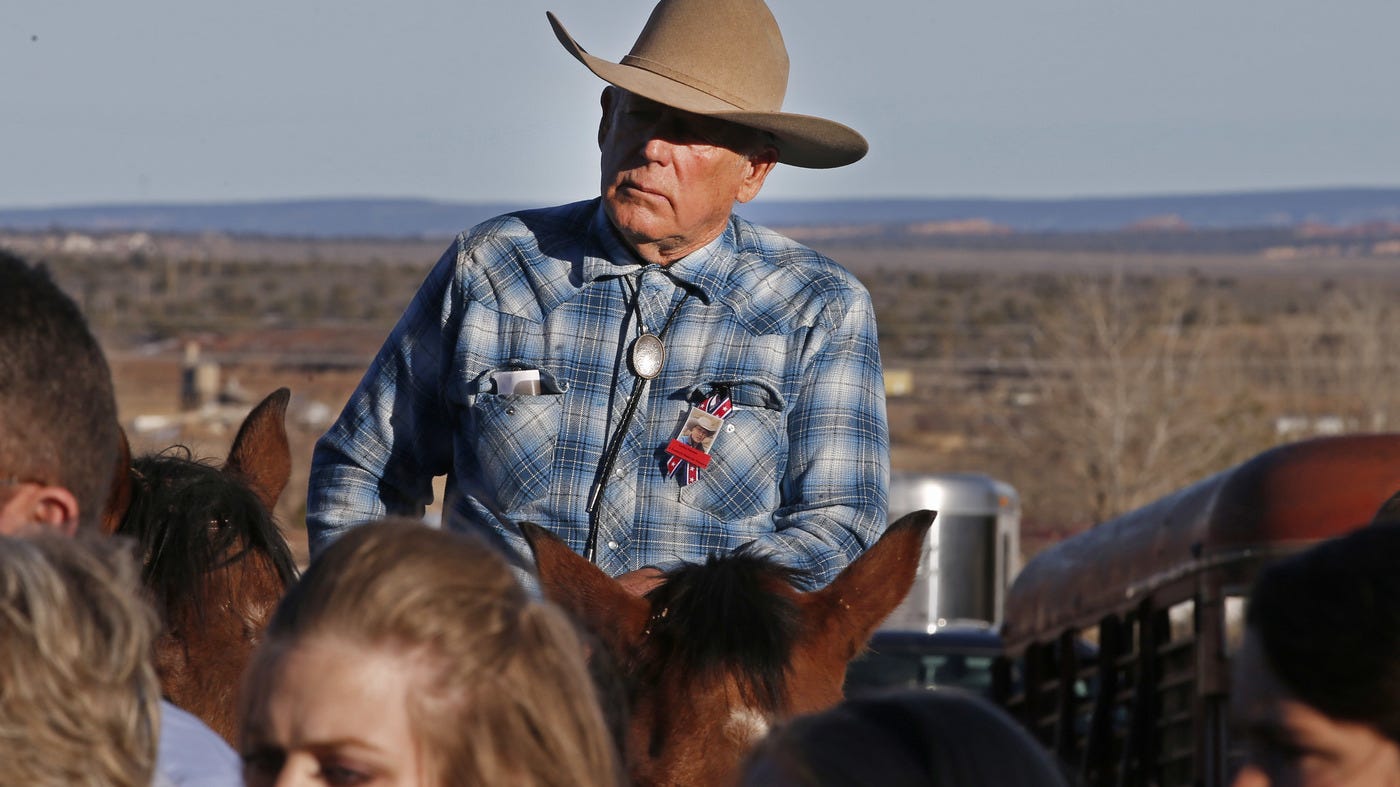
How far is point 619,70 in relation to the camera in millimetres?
3582

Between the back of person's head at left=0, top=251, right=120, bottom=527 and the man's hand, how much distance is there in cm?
120

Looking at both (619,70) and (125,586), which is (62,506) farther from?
(619,70)

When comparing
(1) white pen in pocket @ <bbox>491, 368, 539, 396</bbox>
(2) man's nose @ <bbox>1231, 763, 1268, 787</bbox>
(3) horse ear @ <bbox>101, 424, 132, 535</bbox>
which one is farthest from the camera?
(1) white pen in pocket @ <bbox>491, 368, 539, 396</bbox>

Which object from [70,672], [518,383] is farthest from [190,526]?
[70,672]

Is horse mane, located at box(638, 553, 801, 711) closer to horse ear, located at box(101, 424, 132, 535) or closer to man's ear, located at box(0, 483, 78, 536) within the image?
horse ear, located at box(101, 424, 132, 535)

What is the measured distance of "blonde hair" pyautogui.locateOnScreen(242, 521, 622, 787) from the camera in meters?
1.82

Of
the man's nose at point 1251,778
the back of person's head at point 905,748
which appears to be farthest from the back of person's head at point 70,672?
the man's nose at point 1251,778

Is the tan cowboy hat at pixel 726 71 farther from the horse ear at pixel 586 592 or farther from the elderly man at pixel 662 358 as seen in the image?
the horse ear at pixel 586 592

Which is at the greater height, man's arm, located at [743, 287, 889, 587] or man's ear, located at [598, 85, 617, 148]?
man's ear, located at [598, 85, 617, 148]

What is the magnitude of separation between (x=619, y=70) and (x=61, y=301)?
65.0 inches

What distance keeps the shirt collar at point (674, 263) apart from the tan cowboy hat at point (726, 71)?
0.84 feet

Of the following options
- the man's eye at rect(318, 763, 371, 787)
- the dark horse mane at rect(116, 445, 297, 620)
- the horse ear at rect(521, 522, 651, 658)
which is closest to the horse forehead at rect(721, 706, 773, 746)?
the horse ear at rect(521, 522, 651, 658)

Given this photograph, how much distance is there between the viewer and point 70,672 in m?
1.56

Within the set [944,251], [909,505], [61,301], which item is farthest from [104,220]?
[61,301]
